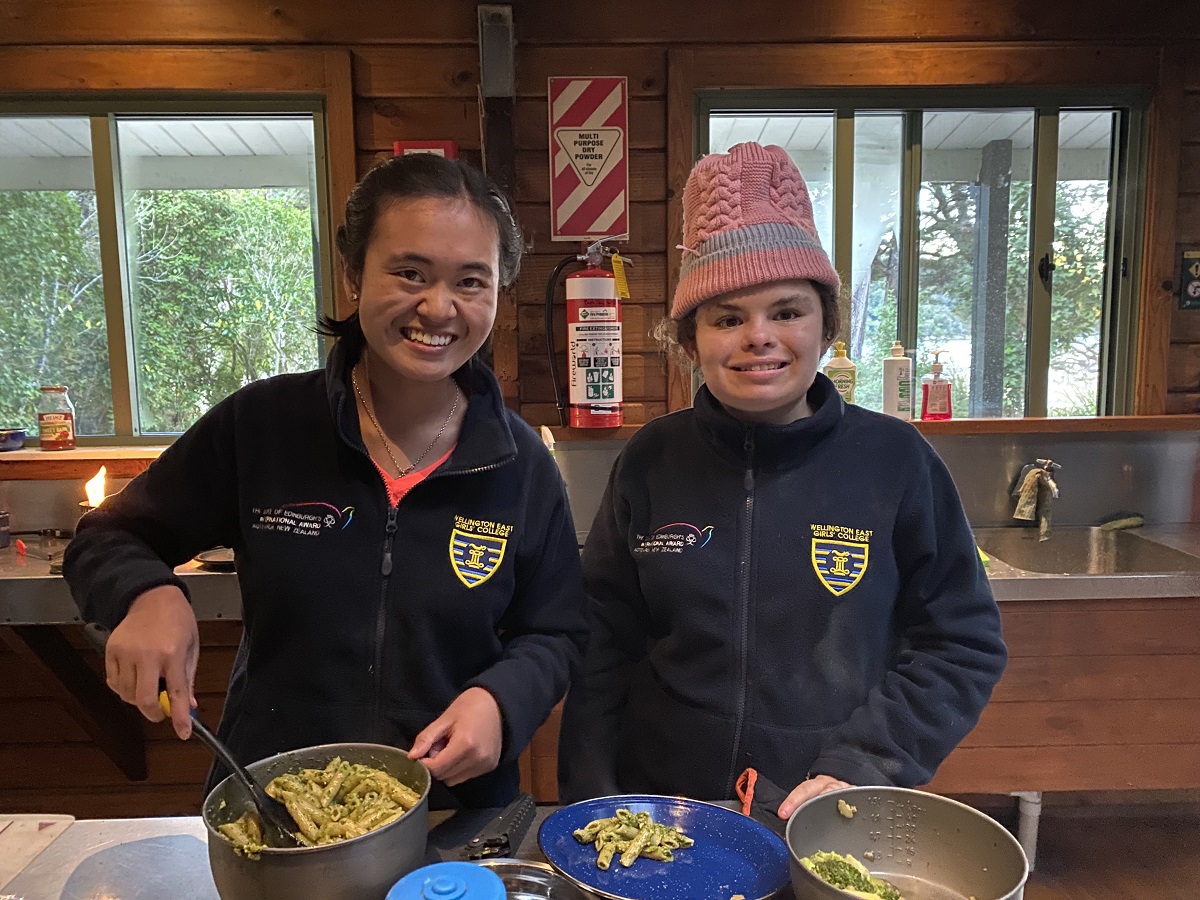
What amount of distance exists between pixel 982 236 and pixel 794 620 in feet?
5.78

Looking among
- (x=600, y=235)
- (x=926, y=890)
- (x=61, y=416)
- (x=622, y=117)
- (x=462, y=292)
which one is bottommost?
(x=926, y=890)

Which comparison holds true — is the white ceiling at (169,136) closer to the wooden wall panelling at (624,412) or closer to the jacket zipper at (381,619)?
the wooden wall panelling at (624,412)

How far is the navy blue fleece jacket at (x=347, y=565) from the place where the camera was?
94 cm

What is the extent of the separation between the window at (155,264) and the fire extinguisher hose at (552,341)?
0.65 metres

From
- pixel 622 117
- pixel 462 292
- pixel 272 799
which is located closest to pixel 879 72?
pixel 622 117

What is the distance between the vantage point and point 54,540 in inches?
80.0

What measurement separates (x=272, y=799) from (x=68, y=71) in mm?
2063

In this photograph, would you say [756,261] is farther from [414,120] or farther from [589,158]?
[414,120]

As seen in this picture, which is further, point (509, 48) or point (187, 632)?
point (509, 48)

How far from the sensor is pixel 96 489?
6.32 ft

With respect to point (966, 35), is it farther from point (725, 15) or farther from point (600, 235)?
point (600, 235)

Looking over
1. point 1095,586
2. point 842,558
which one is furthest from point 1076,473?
point 842,558

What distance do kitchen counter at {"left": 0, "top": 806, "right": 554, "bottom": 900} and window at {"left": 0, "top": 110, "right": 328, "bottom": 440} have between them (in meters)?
1.61

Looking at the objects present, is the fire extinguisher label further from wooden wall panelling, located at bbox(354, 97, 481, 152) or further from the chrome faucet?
the chrome faucet
